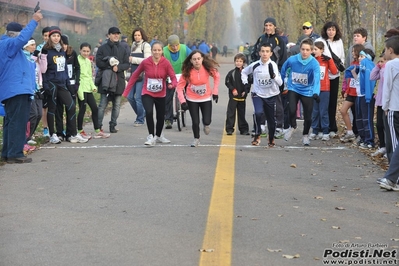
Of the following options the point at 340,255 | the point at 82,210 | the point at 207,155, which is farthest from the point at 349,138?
the point at 340,255

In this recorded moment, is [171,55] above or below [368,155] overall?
above

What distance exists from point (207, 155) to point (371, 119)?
2.79 metres

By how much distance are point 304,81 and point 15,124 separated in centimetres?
454

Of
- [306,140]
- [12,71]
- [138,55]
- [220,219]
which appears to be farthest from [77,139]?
[220,219]

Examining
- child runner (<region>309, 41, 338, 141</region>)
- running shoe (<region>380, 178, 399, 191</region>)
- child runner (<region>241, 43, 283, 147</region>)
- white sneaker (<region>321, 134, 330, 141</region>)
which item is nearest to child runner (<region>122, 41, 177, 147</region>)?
child runner (<region>241, 43, 283, 147</region>)

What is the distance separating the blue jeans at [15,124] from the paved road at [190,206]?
0.32 metres

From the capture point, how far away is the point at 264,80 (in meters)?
12.7

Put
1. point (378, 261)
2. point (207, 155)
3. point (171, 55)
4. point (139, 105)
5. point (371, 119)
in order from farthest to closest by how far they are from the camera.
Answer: point (139, 105)
point (171, 55)
point (371, 119)
point (207, 155)
point (378, 261)

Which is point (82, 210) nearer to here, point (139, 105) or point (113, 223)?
point (113, 223)

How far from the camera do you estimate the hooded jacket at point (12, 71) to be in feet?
35.7

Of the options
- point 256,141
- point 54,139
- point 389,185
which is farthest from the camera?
point 54,139

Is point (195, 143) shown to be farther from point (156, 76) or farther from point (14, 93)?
point (14, 93)

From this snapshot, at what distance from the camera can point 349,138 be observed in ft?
44.5

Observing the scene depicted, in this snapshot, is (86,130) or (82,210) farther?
(86,130)
